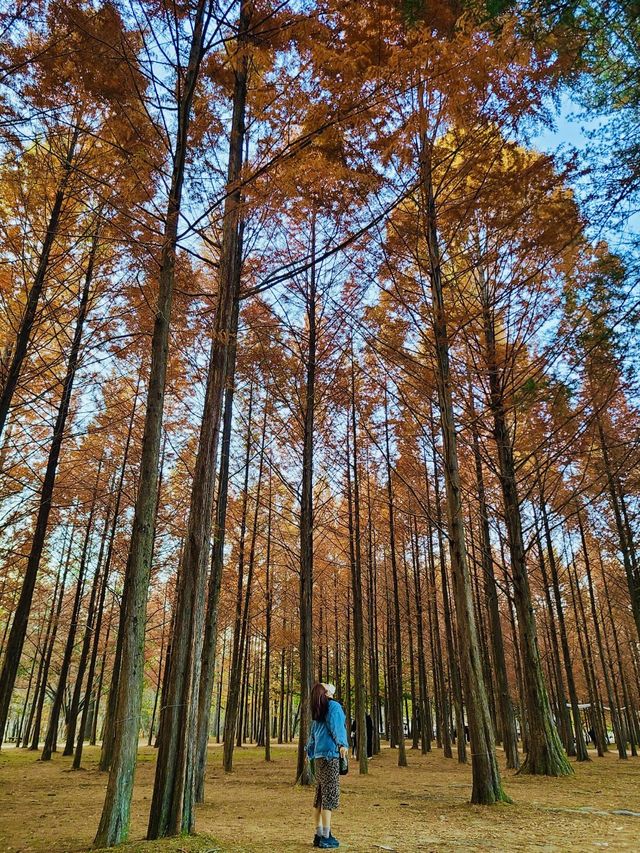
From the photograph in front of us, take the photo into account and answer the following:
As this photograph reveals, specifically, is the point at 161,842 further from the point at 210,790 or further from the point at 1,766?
the point at 1,766

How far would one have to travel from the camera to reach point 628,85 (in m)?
4.68

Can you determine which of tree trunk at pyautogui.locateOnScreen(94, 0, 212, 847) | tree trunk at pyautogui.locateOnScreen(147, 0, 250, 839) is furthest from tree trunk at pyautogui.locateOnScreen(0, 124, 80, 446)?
tree trunk at pyautogui.locateOnScreen(147, 0, 250, 839)

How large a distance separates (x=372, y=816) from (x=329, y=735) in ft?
6.94

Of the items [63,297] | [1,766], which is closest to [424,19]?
[63,297]

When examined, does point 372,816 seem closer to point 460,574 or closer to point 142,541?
point 460,574

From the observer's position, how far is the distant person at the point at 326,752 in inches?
171

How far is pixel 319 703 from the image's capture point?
15.9ft

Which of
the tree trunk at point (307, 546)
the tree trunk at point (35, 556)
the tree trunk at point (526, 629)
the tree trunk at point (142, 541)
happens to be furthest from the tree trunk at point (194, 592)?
the tree trunk at point (526, 629)

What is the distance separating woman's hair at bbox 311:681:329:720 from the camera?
4.78 metres

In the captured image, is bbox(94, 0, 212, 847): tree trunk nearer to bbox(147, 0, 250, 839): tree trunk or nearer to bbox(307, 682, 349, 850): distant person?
bbox(147, 0, 250, 839): tree trunk

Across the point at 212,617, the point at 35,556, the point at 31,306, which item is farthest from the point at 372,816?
the point at 31,306

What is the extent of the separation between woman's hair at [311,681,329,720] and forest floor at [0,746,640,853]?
0.98m

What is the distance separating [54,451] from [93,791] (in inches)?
241

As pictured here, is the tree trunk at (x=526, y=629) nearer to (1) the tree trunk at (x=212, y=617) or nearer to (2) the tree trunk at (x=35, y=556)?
(1) the tree trunk at (x=212, y=617)
